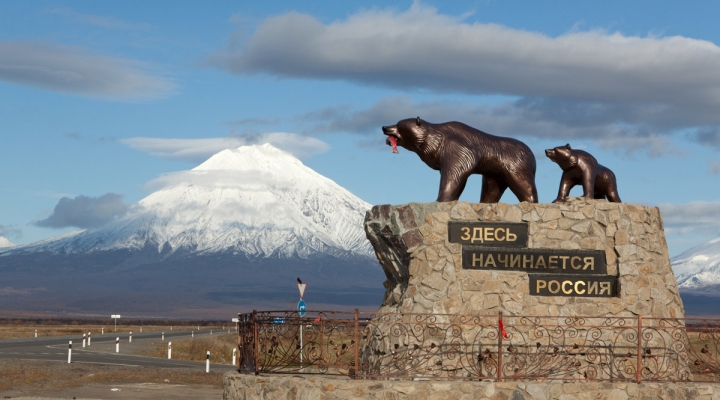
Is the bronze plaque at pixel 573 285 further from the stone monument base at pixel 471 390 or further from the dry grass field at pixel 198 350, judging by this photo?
the dry grass field at pixel 198 350

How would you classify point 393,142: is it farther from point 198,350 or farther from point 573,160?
point 198,350

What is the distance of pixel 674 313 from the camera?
1441cm

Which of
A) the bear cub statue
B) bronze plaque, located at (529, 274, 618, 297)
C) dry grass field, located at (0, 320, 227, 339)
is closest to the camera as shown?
bronze plaque, located at (529, 274, 618, 297)

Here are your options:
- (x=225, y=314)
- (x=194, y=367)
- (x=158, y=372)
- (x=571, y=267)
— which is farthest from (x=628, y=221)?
(x=225, y=314)

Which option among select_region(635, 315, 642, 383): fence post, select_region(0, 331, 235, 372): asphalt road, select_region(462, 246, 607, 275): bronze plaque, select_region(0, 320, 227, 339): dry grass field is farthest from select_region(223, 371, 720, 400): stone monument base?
select_region(0, 320, 227, 339): dry grass field

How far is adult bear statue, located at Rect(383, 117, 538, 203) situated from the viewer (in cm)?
1523

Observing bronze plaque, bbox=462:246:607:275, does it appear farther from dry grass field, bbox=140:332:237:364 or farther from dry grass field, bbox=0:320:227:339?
dry grass field, bbox=0:320:227:339

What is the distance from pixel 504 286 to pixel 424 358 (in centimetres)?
154

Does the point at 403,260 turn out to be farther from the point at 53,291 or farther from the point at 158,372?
the point at 53,291

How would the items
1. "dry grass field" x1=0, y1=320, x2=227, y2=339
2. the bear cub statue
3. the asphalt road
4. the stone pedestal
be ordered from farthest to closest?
"dry grass field" x1=0, y1=320, x2=227, y2=339 → the asphalt road → the bear cub statue → the stone pedestal

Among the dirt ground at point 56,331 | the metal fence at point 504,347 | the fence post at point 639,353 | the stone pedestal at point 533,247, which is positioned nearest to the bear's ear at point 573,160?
the stone pedestal at point 533,247

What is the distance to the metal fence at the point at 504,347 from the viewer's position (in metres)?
13.5

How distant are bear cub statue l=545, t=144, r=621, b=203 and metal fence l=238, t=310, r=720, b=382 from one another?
2.65 m

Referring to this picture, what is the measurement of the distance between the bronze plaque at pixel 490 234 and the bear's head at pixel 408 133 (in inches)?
74.7
